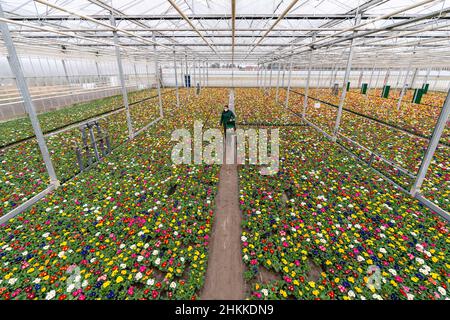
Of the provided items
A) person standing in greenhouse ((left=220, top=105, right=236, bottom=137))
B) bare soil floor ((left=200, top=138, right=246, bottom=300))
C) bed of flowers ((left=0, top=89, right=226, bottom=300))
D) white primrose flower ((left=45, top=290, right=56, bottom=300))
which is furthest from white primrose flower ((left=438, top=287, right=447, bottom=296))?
person standing in greenhouse ((left=220, top=105, right=236, bottom=137))

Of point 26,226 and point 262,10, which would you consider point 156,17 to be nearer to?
point 262,10

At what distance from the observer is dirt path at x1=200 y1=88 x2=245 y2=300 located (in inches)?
129

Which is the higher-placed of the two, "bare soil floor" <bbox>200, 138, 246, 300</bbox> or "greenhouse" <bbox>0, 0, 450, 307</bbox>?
"greenhouse" <bbox>0, 0, 450, 307</bbox>

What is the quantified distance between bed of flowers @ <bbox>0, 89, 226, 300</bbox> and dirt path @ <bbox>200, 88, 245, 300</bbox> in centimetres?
18

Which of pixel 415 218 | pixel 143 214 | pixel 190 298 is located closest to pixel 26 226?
pixel 143 214

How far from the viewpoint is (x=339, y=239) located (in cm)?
418

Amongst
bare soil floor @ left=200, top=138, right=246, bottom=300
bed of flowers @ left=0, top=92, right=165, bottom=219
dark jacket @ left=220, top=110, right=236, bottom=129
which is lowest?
bare soil floor @ left=200, top=138, right=246, bottom=300

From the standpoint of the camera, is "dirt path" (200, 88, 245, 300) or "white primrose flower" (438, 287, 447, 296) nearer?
"white primrose flower" (438, 287, 447, 296)

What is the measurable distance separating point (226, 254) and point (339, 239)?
2.35m

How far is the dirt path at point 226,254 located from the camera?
3268 millimetres

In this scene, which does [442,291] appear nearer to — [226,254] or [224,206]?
[226,254]

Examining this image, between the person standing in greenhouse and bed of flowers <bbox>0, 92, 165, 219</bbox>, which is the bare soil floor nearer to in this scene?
the person standing in greenhouse

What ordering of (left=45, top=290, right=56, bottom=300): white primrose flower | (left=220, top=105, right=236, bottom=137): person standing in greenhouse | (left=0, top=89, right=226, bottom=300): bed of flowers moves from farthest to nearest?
(left=220, top=105, right=236, bottom=137): person standing in greenhouse < (left=0, top=89, right=226, bottom=300): bed of flowers < (left=45, top=290, right=56, bottom=300): white primrose flower

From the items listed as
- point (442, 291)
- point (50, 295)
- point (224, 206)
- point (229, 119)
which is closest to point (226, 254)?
point (224, 206)
